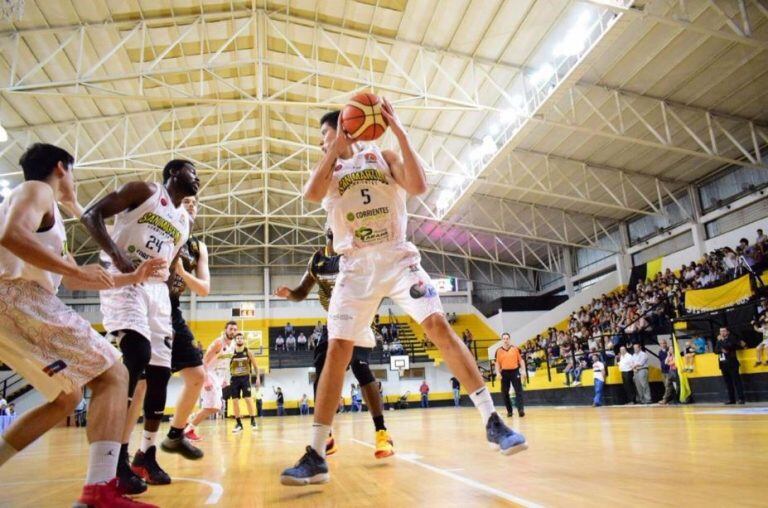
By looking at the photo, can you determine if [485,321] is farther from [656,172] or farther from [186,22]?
[186,22]

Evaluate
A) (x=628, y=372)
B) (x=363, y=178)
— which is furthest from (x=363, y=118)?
(x=628, y=372)

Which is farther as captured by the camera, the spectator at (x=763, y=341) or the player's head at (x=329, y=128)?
the spectator at (x=763, y=341)

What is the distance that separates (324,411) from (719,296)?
12773 millimetres

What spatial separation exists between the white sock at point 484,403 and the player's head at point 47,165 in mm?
2158

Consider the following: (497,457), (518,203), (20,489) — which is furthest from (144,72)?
(518,203)

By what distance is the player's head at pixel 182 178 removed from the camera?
11.2 feet

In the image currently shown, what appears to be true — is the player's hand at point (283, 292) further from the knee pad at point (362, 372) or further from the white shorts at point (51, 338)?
the white shorts at point (51, 338)

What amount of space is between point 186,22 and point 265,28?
2195mm

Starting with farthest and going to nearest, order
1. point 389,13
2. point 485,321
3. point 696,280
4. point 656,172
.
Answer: point 485,321 → point 656,172 → point 696,280 → point 389,13

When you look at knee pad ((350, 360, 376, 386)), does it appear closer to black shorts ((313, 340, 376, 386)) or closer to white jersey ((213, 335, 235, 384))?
black shorts ((313, 340, 376, 386))

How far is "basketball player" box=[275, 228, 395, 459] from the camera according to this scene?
4.04m

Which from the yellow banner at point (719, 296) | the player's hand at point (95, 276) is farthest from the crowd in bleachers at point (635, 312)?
the player's hand at point (95, 276)

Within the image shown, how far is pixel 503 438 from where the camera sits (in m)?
2.66

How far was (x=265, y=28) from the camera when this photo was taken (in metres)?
16.5
